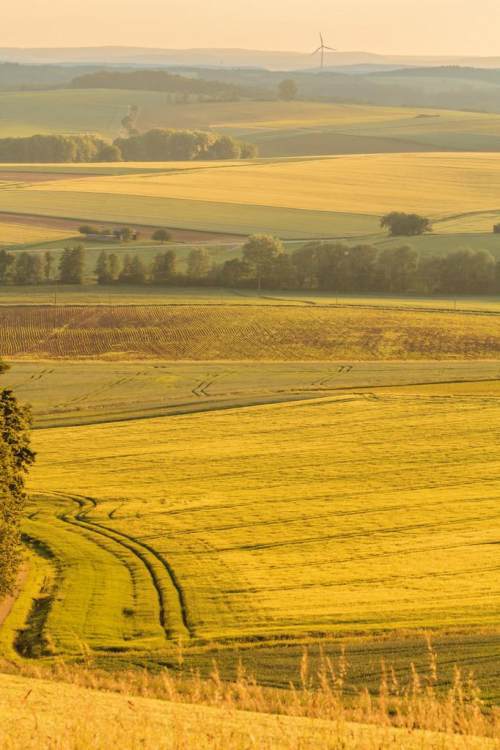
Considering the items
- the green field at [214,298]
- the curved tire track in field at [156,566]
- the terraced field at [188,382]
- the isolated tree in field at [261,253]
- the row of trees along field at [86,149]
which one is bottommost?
the curved tire track in field at [156,566]

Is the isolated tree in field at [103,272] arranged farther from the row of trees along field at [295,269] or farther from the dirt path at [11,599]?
the dirt path at [11,599]

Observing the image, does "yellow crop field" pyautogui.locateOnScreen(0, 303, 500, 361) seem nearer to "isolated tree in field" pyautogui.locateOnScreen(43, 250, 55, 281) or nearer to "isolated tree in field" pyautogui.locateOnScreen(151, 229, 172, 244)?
"isolated tree in field" pyautogui.locateOnScreen(43, 250, 55, 281)

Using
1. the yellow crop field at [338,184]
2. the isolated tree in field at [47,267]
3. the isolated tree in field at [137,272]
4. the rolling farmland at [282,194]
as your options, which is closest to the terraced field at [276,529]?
the isolated tree in field at [137,272]

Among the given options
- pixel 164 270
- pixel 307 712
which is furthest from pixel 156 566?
pixel 164 270

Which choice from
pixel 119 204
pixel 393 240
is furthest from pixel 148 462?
pixel 119 204

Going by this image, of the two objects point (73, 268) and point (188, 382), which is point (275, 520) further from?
point (73, 268)

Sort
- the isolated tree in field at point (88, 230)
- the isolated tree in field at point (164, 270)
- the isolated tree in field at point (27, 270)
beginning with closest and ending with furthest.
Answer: the isolated tree in field at point (27, 270) < the isolated tree in field at point (164, 270) < the isolated tree in field at point (88, 230)

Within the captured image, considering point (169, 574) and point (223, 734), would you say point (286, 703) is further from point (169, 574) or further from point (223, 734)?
point (169, 574)
